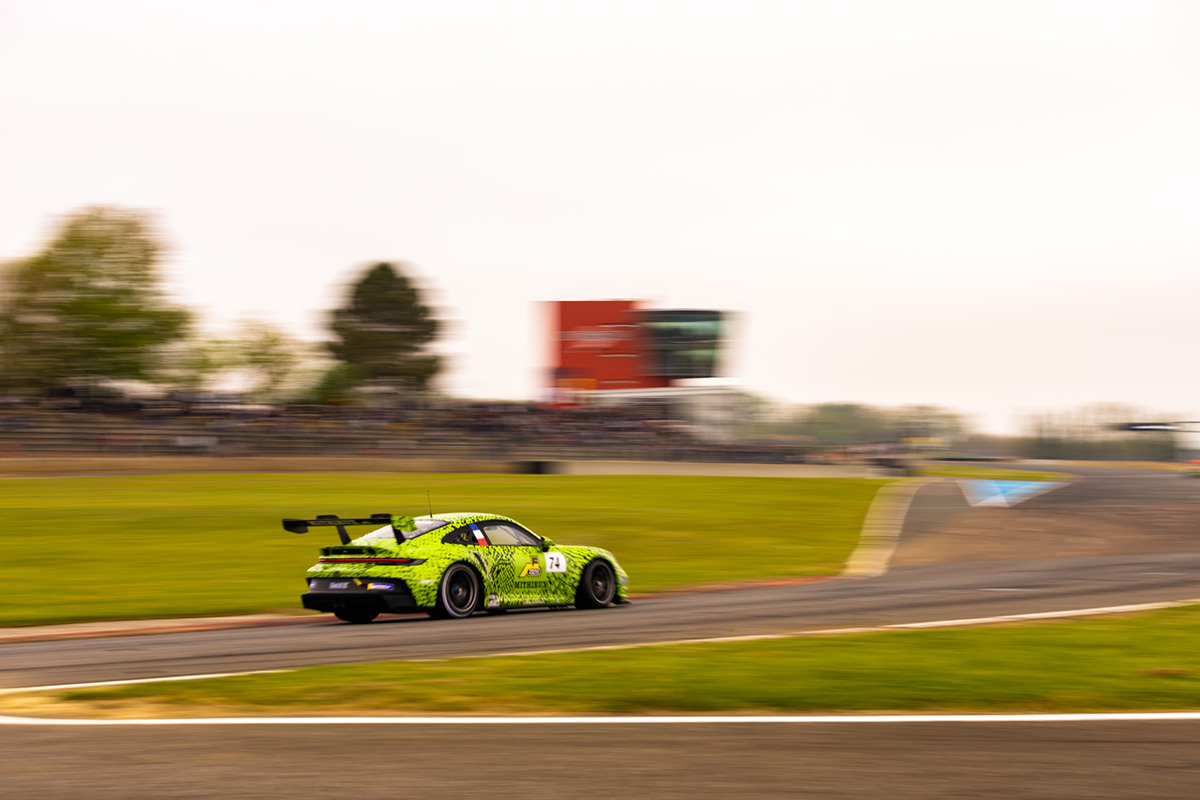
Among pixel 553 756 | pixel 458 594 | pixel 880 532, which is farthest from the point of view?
pixel 880 532

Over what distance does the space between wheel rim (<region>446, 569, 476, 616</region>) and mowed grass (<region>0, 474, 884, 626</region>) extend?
3138mm

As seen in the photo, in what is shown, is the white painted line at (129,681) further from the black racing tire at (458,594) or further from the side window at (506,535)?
the side window at (506,535)

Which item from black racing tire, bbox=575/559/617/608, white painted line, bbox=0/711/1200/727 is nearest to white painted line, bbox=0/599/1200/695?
white painted line, bbox=0/711/1200/727

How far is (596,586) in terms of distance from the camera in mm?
14875

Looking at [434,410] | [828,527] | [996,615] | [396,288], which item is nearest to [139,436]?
[434,410]

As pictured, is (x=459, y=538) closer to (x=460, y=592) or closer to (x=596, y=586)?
(x=460, y=592)

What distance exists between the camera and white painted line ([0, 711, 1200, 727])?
258 inches

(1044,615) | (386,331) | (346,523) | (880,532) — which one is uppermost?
(386,331)

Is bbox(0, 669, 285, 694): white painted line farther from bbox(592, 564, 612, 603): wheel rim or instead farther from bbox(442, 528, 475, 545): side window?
bbox(592, 564, 612, 603): wheel rim

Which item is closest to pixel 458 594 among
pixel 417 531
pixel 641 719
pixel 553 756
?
pixel 417 531

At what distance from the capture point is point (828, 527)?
27.8 metres

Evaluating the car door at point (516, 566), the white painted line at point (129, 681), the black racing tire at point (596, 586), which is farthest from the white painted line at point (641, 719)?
the black racing tire at point (596, 586)

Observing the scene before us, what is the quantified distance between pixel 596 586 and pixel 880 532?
13748 millimetres

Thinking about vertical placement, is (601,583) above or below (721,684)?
below
